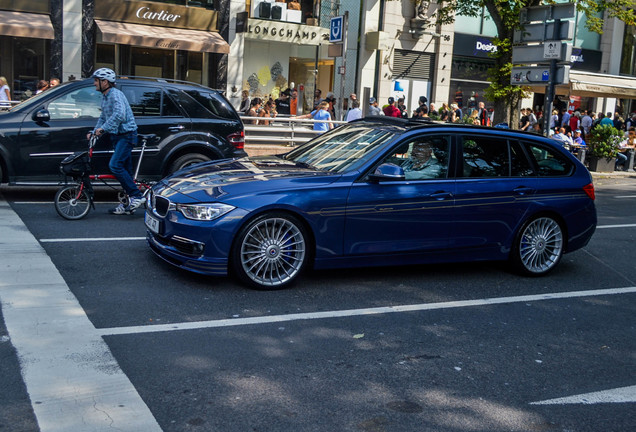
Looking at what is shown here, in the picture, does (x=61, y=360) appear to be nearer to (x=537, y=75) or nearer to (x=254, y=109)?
(x=537, y=75)

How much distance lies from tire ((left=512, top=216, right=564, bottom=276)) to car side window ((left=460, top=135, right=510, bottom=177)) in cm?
67

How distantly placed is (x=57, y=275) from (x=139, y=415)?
301 centimetres

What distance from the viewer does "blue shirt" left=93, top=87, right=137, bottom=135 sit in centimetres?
927

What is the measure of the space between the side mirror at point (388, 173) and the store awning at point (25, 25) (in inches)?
→ 698

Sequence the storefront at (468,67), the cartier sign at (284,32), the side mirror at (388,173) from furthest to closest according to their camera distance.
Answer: the storefront at (468,67), the cartier sign at (284,32), the side mirror at (388,173)

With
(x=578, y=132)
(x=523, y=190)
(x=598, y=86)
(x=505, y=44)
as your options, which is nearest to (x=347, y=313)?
(x=523, y=190)

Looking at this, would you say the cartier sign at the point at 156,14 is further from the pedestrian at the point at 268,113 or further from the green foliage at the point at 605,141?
the green foliage at the point at 605,141

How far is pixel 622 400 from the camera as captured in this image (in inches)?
Answer: 189

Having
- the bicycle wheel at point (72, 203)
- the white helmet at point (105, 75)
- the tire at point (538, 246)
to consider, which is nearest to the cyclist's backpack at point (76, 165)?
the bicycle wheel at point (72, 203)

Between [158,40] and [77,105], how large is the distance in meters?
13.7

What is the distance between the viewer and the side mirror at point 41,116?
10.1 metres

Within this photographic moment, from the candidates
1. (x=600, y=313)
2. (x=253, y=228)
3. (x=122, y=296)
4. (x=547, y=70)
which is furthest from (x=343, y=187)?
(x=547, y=70)

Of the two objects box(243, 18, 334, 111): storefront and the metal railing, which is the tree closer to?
the metal railing

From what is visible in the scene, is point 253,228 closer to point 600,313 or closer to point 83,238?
point 83,238
